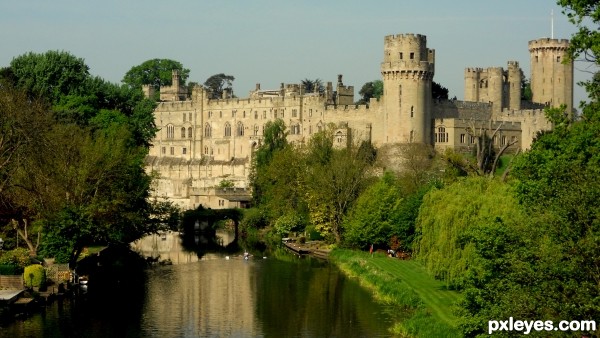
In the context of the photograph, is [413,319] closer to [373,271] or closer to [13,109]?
[373,271]

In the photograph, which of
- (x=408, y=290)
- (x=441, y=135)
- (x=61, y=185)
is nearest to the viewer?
(x=408, y=290)

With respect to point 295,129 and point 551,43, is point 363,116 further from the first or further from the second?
point 551,43

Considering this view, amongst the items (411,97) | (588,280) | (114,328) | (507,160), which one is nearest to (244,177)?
(411,97)

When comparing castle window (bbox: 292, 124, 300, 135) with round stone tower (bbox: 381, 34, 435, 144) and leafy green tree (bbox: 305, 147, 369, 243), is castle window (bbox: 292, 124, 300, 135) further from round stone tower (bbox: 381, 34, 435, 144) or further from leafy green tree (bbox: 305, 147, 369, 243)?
leafy green tree (bbox: 305, 147, 369, 243)

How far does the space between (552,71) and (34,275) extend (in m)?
60.6

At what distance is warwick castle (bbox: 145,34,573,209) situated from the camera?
79.1 metres

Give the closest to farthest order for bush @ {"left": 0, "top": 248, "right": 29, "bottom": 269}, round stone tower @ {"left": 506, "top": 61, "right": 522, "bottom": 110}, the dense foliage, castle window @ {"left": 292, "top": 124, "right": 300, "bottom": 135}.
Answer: bush @ {"left": 0, "top": 248, "right": 29, "bottom": 269}, the dense foliage, round stone tower @ {"left": 506, "top": 61, "right": 522, "bottom": 110}, castle window @ {"left": 292, "top": 124, "right": 300, "bottom": 135}

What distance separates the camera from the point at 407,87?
259 ft

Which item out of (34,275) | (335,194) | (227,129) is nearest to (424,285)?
(34,275)

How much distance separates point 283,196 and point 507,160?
18.7 meters

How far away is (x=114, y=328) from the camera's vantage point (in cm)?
3294

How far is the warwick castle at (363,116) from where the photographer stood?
7912cm

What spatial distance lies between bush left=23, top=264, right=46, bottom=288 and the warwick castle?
4175 centimetres

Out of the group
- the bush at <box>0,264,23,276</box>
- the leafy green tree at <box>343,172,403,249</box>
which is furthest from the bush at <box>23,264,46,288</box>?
the leafy green tree at <box>343,172,403,249</box>
